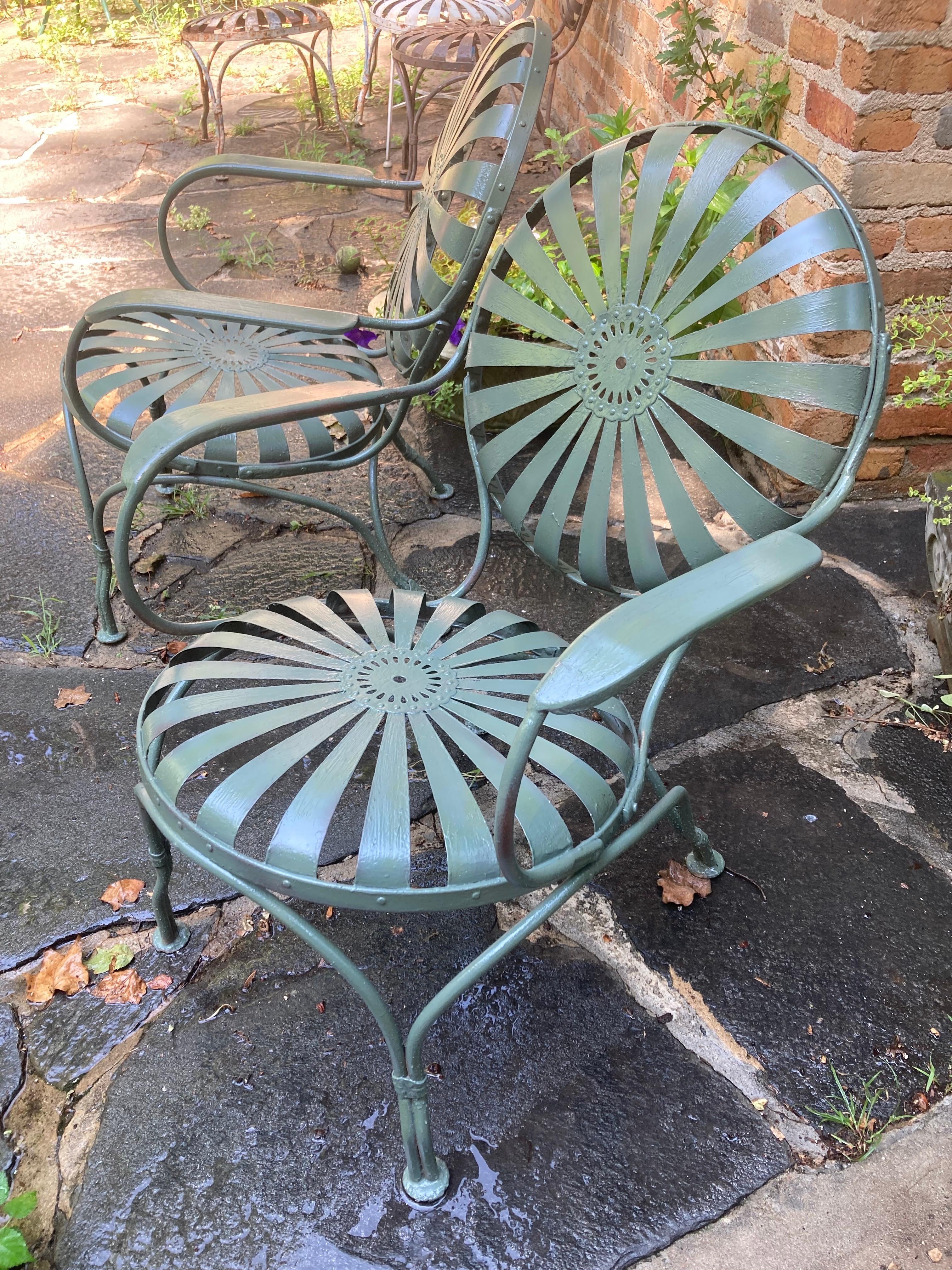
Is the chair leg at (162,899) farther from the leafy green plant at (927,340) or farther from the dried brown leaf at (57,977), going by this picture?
the leafy green plant at (927,340)

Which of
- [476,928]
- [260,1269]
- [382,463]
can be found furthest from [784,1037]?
[382,463]

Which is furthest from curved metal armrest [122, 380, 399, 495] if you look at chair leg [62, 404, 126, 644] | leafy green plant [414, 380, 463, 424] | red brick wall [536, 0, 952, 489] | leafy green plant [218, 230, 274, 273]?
leafy green plant [218, 230, 274, 273]

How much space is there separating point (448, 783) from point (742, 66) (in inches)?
90.6

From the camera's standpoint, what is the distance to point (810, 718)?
2.00 m

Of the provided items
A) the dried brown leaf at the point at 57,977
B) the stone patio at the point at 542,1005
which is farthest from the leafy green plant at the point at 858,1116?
the dried brown leaf at the point at 57,977

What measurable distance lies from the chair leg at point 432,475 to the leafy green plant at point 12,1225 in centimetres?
170

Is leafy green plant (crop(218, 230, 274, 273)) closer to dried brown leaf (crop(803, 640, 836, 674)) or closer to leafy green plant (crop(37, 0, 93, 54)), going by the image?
dried brown leaf (crop(803, 640, 836, 674))

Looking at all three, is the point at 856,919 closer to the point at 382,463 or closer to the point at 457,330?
the point at 382,463

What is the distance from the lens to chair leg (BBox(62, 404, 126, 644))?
212 cm

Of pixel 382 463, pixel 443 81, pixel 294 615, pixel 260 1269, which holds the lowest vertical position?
pixel 260 1269

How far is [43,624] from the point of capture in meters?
2.25

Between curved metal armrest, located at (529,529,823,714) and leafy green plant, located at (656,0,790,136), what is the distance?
1.79 metres

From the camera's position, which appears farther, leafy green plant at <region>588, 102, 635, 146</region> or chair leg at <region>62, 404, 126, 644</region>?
leafy green plant at <region>588, 102, 635, 146</region>

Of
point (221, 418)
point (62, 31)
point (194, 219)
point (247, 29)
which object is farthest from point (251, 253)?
point (62, 31)
